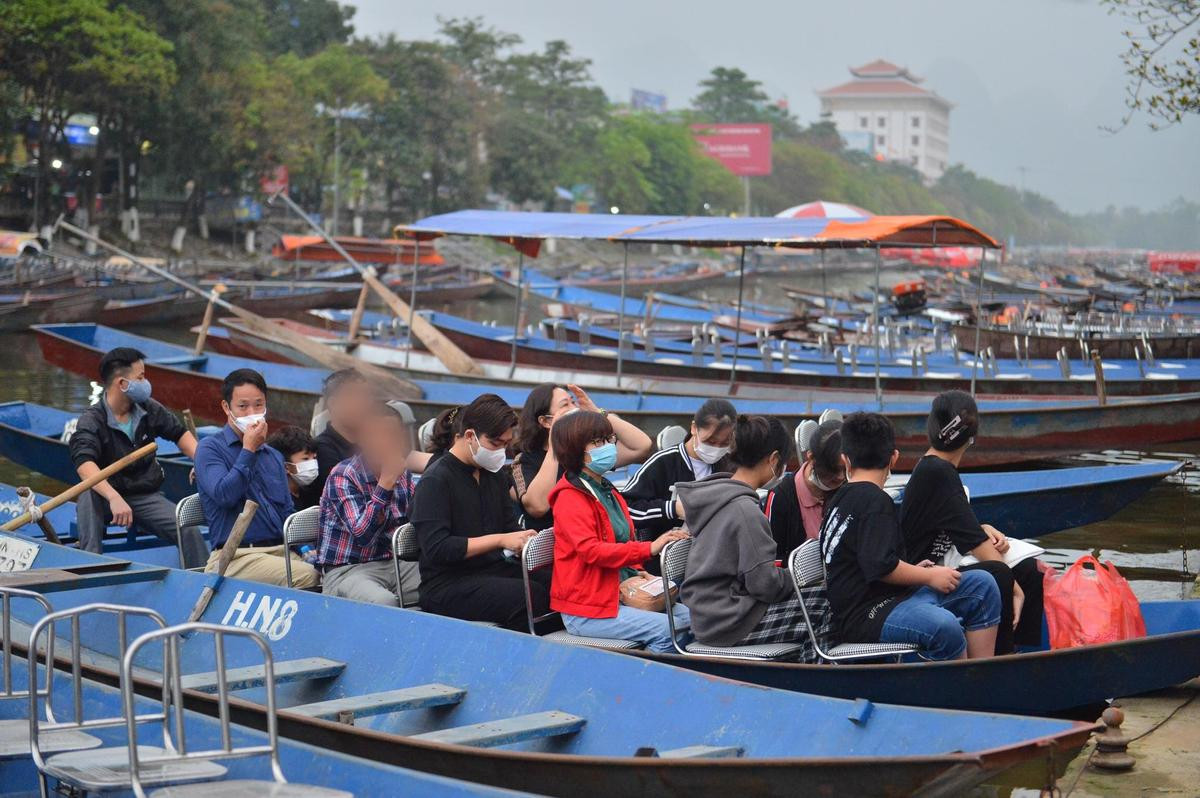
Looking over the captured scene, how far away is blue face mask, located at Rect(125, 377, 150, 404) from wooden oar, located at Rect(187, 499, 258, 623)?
2039 mm

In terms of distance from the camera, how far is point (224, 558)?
6.84 m

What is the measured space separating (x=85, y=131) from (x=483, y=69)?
24.1m

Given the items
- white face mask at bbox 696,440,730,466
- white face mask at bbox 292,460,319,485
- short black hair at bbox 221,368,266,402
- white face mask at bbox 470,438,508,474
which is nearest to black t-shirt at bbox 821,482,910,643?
white face mask at bbox 696,440,730,466

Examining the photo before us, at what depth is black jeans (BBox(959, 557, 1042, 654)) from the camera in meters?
6.36

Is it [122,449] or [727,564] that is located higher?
[122,449]

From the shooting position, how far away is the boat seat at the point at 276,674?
18.9 feet

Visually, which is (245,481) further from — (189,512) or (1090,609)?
(1090,609)

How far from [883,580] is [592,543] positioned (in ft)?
4.12

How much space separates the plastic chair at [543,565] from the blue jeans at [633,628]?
3 cm

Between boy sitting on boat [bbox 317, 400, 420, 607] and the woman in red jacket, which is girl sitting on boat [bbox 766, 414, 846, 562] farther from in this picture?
boy sitting on boat [bbox 317, 400, 420, 607]

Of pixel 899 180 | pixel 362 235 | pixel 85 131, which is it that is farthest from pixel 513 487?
pixel 899 180

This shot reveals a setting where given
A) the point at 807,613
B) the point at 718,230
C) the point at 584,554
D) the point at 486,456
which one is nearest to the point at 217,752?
the point at 584,554

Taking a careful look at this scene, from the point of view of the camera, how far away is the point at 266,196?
49.7 meters

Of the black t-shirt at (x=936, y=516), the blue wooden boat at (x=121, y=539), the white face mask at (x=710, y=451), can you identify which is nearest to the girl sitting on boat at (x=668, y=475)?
the white face mask at (x=710, y=451)
